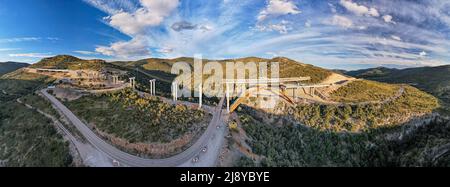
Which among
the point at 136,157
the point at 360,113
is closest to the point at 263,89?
the point at 360,113

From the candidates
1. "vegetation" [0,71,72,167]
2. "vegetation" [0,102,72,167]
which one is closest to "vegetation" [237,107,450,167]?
"vegetation" [0,102,72,167]

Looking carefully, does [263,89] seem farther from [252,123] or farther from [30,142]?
[30,142]

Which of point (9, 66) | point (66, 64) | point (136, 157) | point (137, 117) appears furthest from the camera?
point (9, 66)

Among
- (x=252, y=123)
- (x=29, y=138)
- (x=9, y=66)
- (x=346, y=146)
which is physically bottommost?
(x=346, y=146)

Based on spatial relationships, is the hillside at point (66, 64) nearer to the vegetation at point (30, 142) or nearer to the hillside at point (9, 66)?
the hillside at point (9, 66)

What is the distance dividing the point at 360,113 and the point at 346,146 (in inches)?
505

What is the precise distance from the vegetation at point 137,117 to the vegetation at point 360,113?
25.7 metres

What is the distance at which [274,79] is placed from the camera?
3017 inches

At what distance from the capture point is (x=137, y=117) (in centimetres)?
3981

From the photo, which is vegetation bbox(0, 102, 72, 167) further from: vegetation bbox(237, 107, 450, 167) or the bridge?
the bridge

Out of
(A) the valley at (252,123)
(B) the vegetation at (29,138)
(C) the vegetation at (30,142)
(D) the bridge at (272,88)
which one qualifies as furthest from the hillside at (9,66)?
(D) the bridge at (272,88)

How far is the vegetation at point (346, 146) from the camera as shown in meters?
39.2

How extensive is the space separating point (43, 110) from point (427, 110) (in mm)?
81617

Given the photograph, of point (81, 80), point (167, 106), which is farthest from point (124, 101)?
point (81, 80)
